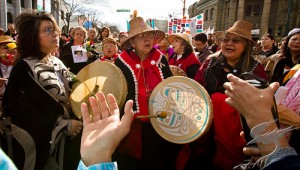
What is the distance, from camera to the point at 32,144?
220 cm

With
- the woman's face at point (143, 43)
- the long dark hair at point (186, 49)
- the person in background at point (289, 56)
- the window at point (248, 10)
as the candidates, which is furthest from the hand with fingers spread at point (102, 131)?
the window at point (248, 10)

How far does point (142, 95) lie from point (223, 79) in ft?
3.20

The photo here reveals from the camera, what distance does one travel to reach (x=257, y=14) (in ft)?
128

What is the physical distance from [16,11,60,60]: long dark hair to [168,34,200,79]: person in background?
8.49 feet

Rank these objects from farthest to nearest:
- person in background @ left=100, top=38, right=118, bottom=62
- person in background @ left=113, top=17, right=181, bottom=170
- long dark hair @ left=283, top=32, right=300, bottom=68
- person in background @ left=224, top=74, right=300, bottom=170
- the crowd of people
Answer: person in background @ left=100, top=38, right=118, bottom=62 < long dark hair @ left=283, top=32, right=300, bottom=68 < person in background @ left=113, top=17, right=181, bottom=170 < the crowd of people < person in background @ left=224, top=74, right=300, bottom=170

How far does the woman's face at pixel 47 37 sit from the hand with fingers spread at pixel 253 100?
206cm

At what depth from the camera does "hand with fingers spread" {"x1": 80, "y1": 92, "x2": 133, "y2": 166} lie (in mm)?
949

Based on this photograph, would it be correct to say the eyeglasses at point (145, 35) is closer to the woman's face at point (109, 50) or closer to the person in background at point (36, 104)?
the person in background at point (36, 104)

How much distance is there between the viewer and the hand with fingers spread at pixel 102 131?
949 mm

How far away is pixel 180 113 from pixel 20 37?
1819mm

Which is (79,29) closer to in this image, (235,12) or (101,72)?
(101,72)

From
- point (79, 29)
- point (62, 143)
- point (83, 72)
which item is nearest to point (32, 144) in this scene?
point (62, 143)

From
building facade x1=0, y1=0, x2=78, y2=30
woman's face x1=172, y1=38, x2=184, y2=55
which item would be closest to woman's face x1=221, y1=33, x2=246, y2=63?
woman's face x1=172, y1=38, x2=184, y2=55

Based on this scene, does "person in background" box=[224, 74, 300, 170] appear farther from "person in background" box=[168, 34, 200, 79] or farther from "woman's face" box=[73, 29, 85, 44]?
"woman's face" box=[73, 29, 85, 44]
